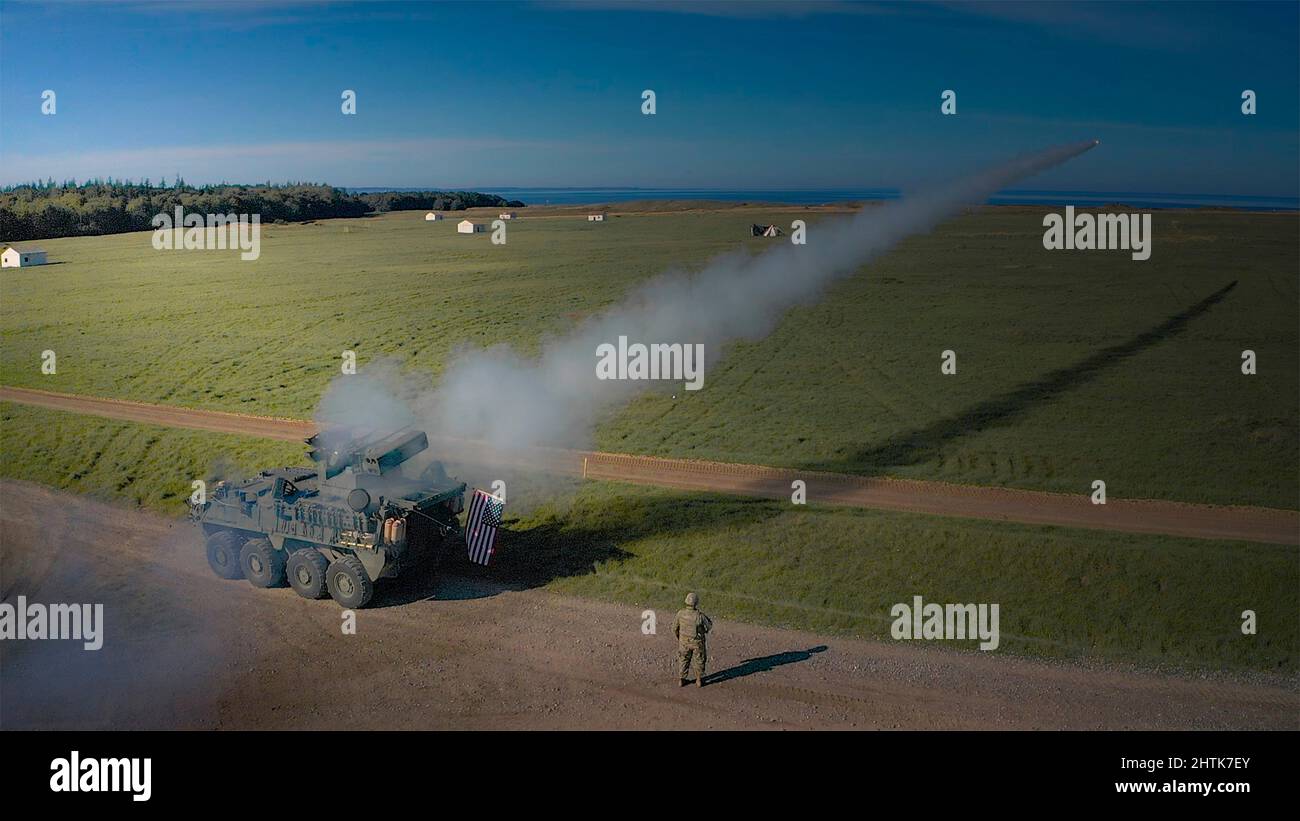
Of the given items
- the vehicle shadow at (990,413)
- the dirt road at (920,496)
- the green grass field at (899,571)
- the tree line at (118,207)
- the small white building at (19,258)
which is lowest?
the green grass field at (899,571)

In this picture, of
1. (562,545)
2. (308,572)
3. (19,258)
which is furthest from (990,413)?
(19,258)

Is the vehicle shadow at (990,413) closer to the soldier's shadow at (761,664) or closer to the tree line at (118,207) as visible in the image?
the soldier's shadow at (761,664)

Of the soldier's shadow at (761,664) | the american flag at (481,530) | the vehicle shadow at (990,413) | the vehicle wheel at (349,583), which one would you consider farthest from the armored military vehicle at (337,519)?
the vehicle shadow at (990,413)

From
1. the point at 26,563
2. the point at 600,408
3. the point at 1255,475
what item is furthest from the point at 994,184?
the point at 26,563

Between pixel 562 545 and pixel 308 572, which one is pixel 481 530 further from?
pixel 308 572

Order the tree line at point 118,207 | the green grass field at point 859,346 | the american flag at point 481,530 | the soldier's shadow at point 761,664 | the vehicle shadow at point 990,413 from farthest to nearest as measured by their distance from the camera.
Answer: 1. the tree line at point 118,207
2. the green grass field at point 859,346
3. the vehicle shadow at point 990,413
4. the american flag at point 481,530
5. the soldier's shadow at point 761,664
